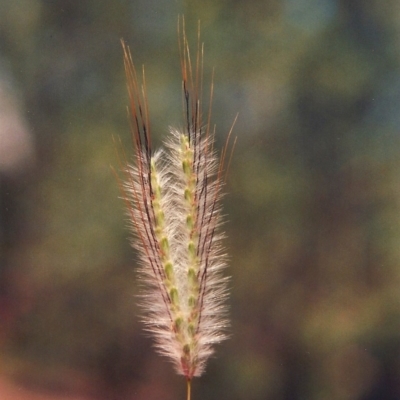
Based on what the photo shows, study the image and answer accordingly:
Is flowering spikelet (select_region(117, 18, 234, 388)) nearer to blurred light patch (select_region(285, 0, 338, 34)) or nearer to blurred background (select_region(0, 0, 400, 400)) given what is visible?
blurred background (select_region(0, 0, 400, 400))

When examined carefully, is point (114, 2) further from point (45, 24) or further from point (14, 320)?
point (14, 320)

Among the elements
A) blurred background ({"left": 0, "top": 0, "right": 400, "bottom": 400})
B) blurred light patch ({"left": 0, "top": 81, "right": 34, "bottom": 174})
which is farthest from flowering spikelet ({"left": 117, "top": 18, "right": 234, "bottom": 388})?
blurred light patch ({"left": 0, "top": 81, "right": 34, "bottom": 174})

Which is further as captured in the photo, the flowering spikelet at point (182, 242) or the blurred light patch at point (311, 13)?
the blurred light patch at point (311, 13)

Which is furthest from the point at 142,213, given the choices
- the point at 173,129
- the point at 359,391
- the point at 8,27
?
the point at 359,391

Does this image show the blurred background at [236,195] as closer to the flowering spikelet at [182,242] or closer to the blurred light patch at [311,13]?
the blurred light patch at [311,13]

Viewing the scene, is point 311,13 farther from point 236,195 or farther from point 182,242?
point 182,242

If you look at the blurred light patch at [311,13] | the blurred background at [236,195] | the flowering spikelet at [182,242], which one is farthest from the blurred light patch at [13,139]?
the blurred light patch at [311,13]

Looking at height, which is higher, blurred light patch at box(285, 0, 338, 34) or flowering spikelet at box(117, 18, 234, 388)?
blurred light patch at box(285, 0, 338, 34)

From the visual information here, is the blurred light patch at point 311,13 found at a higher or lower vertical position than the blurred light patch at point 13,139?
higher
